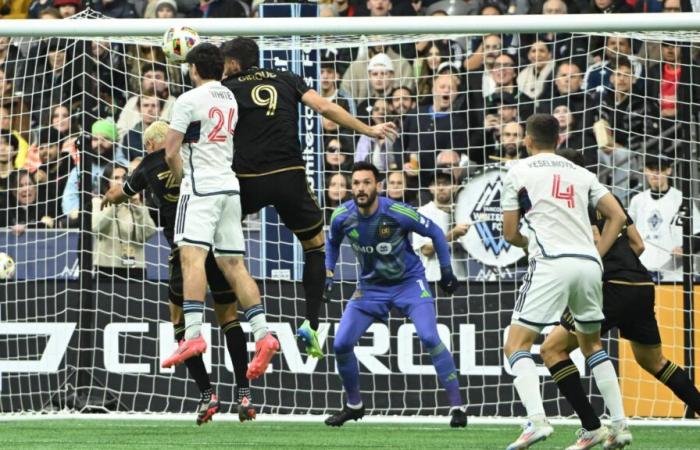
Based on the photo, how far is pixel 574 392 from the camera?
926 centimetres

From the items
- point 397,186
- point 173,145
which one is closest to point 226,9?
point 397,186

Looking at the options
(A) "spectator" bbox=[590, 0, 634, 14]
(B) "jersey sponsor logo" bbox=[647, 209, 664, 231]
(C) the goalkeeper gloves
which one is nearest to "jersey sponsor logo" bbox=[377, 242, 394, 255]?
(C) the goalkeeper gloves

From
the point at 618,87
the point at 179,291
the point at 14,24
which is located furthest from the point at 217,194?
the point at 618,87

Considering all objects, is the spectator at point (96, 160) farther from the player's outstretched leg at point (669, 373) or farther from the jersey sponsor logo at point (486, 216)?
the player's outstretched leg at point (669, 373)

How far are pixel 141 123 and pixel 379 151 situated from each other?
2322 millimetres

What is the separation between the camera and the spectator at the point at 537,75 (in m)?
13.6

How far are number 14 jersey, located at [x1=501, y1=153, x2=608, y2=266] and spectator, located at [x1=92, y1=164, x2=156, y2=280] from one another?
5548 millimetres

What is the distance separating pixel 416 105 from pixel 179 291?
11.9 ft

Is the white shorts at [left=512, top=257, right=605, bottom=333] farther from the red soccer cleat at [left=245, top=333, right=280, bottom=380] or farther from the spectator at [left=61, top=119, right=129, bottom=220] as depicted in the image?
the spectator at [left=61, top=119, right=129, bottom=220]

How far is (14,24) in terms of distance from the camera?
38.7ft

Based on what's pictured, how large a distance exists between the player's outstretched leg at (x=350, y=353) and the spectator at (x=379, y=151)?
2.18 metres

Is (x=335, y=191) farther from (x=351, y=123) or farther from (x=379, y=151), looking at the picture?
(x=351, y=123)

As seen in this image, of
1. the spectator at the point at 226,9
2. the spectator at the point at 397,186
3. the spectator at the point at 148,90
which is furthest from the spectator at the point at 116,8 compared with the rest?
the spectator at the point at 397,186

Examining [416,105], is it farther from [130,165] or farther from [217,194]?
[217,194]
